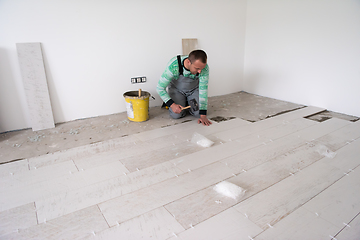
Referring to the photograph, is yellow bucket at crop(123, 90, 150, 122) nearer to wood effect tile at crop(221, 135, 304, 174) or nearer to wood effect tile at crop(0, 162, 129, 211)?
wood effect tile at crop(0, 162, 129, 211)

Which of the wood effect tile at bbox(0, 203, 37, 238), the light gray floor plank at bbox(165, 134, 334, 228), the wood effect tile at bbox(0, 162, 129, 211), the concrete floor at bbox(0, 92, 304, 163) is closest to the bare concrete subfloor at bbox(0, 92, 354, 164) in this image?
the concrete floor at bbox(0, 92, 304, 163)

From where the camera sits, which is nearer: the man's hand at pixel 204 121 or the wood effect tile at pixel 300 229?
the wood effect tile at pixel 300 229

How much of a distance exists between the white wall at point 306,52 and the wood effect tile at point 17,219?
3.72 m

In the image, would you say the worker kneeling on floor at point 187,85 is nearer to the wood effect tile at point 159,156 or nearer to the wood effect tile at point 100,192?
the wood effect tile at point 159,156

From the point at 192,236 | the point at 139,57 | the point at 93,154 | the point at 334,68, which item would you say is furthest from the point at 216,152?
the point at 334,68

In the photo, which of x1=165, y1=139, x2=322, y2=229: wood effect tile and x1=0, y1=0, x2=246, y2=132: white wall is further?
x1=0, y1=0, x2=246, y2=132: white wall

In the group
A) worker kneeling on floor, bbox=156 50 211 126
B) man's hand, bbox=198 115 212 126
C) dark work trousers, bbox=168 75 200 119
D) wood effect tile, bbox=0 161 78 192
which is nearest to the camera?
wood effect tile, bbox=0 161 78 192

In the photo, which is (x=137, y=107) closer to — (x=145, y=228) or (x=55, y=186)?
(x=55, y=186)

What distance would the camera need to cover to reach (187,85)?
9.75ft

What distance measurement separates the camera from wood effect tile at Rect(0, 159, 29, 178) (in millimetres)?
1827

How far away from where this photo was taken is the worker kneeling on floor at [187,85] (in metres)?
2.41

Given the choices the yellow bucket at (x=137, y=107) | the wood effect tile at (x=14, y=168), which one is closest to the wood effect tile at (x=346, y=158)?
the yellow bucket at (x=137, y=107)

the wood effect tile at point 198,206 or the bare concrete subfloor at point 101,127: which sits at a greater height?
the bare concrete subfloor at point 101,127

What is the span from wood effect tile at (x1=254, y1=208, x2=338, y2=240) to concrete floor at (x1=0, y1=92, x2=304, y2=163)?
5.73 feet
